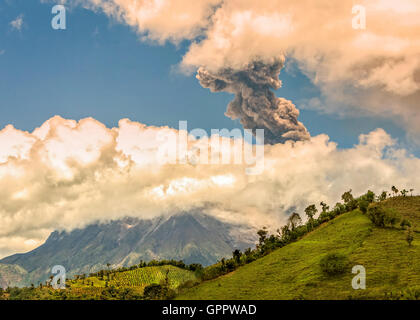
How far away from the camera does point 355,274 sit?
10894 cm

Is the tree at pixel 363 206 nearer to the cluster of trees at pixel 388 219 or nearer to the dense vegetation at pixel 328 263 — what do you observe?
the dense vegetation at pixel 328 263

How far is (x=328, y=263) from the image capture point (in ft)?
381

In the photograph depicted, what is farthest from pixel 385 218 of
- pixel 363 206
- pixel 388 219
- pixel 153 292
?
pixel 153 292

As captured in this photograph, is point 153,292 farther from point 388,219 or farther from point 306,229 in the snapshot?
point 388,219

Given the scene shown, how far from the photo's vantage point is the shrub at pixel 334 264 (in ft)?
373

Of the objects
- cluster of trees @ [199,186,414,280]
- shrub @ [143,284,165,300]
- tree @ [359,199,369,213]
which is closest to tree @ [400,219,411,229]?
cluster of trees @ [199,186,414,280]

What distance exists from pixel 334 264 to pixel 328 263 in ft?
6.10

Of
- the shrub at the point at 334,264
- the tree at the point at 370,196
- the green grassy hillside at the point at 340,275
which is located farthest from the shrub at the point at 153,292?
the tree at the point at 370,196

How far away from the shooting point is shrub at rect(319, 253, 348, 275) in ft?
373

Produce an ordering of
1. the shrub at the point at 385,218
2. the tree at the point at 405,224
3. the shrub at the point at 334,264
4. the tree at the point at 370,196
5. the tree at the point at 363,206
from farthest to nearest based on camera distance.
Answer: the tree at the point at 370,196 → the tree at the point at 363,206 → the shrub at the point at 385,218 → the tree at the point at 405,224 → the shrub at the point at 334,264
